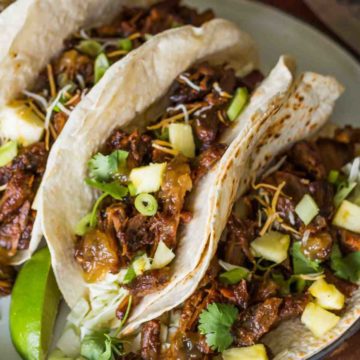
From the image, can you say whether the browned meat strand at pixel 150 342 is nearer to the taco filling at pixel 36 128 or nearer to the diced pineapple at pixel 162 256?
the diced pineapple at pixel 162 256

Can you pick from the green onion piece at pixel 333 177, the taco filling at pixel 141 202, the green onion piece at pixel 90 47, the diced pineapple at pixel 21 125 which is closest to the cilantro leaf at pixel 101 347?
the taco filling at pixel 141 202

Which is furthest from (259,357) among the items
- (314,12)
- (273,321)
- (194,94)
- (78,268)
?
(314,12)

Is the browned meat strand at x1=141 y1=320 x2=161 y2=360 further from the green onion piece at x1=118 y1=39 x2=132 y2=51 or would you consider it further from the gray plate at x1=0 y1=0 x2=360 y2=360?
the gray plate at x1=0 y1=0 x2=360 y2=360

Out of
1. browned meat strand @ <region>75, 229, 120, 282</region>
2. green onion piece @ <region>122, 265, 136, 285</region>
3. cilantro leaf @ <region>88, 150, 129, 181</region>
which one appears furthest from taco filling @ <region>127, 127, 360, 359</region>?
cilantro leaf @ <region>88, 150, 129, 181</region>

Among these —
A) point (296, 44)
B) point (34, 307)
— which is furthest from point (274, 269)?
point (296, 44)

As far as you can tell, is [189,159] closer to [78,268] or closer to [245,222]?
[245,222]

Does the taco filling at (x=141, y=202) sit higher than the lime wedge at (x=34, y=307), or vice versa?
the taco filling at (x=141, y=202)

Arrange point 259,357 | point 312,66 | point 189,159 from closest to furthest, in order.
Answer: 1. point 259,357
2. point 189,159
3. point 312,66
